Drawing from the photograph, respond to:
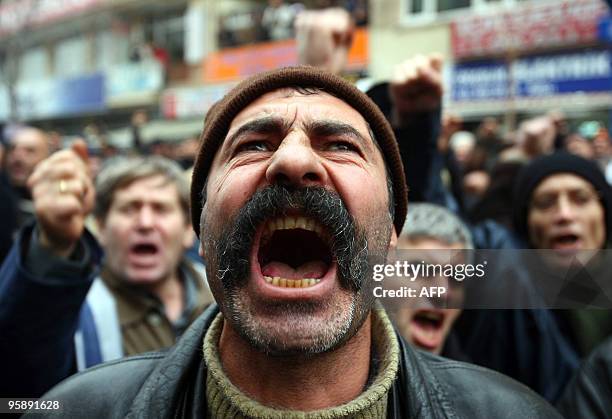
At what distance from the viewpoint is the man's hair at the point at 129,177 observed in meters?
2.90

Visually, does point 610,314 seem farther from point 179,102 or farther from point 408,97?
point 179,102

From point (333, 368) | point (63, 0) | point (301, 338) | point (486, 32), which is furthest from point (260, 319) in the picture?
point (63, 0)

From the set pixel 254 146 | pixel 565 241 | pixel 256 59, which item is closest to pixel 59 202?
pixel 254 146

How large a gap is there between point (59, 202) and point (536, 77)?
1348cm

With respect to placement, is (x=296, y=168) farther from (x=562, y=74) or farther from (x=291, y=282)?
(x=562, y=74)

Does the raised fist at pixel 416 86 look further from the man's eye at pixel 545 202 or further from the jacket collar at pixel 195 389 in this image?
the jacket collar at pixel 195 389

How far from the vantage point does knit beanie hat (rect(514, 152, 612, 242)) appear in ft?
8.94

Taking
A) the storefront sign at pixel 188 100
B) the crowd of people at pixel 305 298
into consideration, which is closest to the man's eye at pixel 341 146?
the crowd of people at pixel 305 298

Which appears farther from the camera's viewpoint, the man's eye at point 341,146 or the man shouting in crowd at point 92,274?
the man shouting in crowd at point 92,274

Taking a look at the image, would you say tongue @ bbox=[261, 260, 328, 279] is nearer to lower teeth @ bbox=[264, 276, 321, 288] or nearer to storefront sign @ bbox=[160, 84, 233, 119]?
lower teeth @ bbox=[264, 276, 321, 288]

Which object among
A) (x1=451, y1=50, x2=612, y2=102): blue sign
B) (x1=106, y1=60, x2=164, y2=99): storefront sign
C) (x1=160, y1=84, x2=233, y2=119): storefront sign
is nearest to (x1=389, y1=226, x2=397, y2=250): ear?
(x1=451, y1=50, x2=612, y2=102): blue sign

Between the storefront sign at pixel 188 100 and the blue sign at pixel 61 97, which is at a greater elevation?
the storefront sign at pixel 188 100

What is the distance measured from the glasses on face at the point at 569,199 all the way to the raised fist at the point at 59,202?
5.95 feet

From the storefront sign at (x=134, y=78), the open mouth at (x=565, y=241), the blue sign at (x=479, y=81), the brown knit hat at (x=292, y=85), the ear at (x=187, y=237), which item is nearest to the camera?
the brown knit hat at (x=292, y=85)
